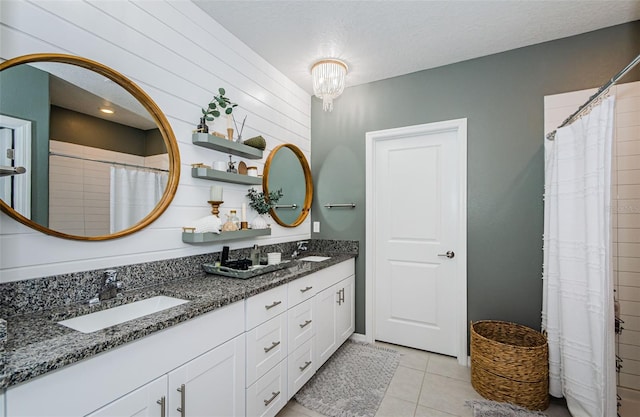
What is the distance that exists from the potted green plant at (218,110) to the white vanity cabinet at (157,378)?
1205 millimetres

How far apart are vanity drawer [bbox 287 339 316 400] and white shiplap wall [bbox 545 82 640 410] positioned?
7.18ft

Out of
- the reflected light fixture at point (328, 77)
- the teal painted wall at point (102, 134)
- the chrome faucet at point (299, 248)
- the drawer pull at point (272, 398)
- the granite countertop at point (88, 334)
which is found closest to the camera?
the granite countertop at point (88, 334)

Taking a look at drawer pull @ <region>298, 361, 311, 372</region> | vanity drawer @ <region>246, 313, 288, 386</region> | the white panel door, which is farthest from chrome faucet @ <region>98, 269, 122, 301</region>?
the white panel door

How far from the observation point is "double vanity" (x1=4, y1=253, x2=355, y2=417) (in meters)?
0.84

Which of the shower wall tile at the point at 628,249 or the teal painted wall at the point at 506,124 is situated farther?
the teal painted wall at the point at 506,124

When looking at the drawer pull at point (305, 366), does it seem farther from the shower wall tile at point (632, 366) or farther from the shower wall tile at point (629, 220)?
the shower wall tile at point (629, 220)

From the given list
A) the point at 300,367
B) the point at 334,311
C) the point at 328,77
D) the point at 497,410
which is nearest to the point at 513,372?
the point at 497,410

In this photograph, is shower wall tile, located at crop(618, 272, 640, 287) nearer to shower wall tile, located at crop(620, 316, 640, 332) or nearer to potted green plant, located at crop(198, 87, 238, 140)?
shower wall tile, located at crop(620, 316, 640, 332)

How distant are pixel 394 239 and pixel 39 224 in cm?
260

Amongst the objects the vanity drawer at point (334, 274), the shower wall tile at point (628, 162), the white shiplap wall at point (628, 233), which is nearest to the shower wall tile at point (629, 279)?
the white shiplap wall at point (628, 233)

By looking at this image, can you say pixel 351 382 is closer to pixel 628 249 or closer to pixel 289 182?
pixel 289 182

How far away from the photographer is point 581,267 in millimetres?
1762

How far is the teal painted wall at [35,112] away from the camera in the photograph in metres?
1.15

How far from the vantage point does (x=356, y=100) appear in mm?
3068
